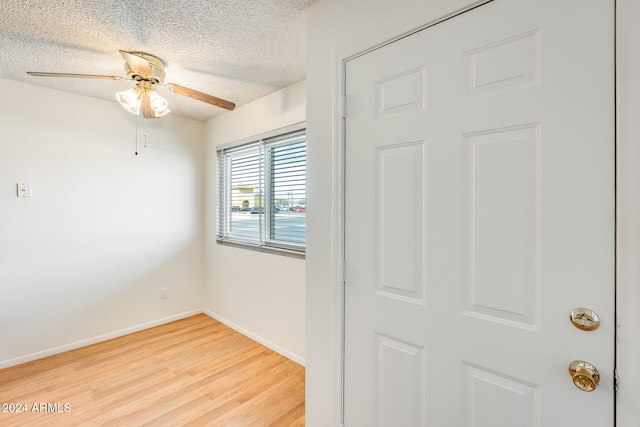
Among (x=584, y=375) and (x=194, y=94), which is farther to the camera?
(x=194, y=94)

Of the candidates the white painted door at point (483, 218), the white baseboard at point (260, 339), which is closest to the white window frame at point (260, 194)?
the white baseboard at point (260, 339)

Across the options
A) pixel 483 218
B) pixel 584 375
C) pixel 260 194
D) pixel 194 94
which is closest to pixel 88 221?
pixel 260 194

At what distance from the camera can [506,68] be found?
37.7 inches

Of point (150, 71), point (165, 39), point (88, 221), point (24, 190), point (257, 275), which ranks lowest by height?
point (257, 275)

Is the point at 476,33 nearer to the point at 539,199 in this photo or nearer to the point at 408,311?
the point at 539,199

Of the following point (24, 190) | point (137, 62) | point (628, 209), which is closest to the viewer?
point (628, 209)

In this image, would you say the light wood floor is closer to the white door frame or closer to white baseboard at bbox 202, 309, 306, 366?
white baseboard at bbox 202, 309, 306, 366

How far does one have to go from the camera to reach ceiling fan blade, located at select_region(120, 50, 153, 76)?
1.85 meters

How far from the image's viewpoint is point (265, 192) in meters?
2.80

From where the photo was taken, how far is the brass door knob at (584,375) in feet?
2.66

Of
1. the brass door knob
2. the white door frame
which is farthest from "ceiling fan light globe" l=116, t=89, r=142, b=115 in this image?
the brass door knob

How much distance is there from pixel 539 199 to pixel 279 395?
201cm

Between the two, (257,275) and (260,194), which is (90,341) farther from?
(260,194)

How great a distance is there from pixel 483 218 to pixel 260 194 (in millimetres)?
2185
